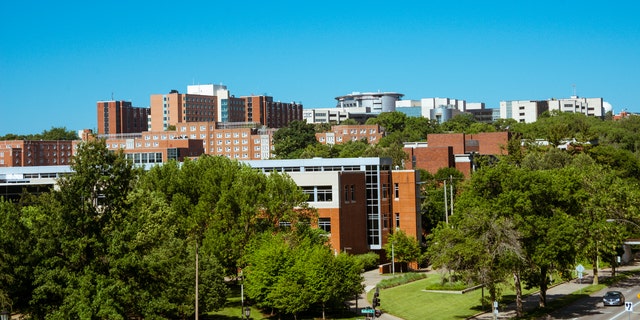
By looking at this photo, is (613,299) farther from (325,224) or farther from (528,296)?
(325,224)

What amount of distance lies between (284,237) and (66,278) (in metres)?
25.5

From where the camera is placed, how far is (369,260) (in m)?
88.8

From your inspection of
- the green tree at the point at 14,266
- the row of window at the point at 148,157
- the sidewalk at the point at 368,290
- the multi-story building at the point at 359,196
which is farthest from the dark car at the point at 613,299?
the row of window at the point at 148,157

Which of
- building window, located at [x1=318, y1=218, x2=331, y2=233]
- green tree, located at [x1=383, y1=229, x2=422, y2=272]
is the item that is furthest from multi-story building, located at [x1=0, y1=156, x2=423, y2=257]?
green tree, located at [x1=383, y1=229, x2=422, y2=272]

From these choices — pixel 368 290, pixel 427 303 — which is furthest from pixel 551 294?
pixel 368 290

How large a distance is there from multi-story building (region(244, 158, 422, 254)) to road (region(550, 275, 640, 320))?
2568cm

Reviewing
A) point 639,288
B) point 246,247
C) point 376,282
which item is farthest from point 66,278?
point 639,288

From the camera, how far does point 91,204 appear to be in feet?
154

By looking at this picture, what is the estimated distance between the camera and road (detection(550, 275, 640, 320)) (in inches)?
2402

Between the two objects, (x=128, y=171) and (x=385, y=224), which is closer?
(x=128, y=171)

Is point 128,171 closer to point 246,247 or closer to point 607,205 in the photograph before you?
point 246,247

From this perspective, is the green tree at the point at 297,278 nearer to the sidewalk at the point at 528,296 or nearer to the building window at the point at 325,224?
the sidewalk at the point at 528,296

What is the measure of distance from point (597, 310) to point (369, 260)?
28.5m

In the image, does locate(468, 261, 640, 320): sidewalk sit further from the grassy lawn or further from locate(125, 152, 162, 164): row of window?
locate(125, 152, 162, 164): row of window
